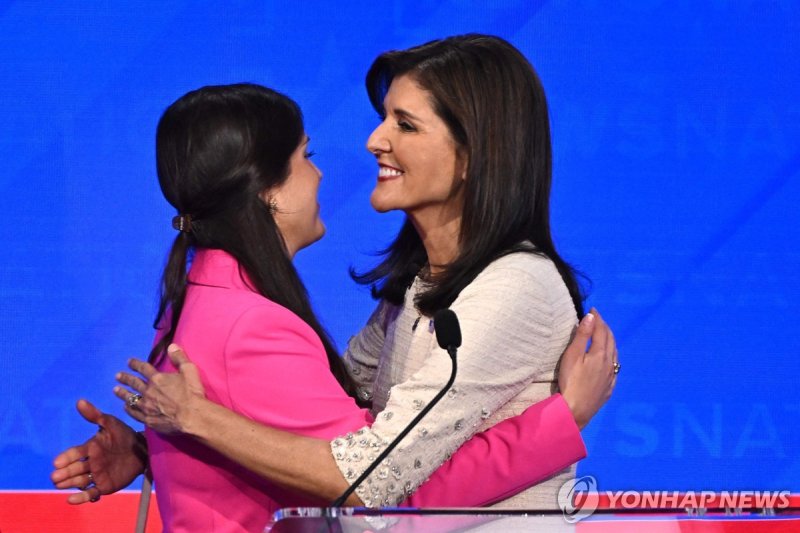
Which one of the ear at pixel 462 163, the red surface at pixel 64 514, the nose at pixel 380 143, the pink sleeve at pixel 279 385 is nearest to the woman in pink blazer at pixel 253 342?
the pink sleeve at pixel 279 385

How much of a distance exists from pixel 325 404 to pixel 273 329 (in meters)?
0.13

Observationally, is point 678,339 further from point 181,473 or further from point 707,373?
point 181,473

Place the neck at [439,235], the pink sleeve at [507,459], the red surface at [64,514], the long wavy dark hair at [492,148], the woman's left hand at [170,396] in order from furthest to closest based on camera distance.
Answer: the red surface at [64,514] < the neck at [439,235] < the long wavy dark hair at [492,148] < the pink sleeve at [507,459] < the woman's left hand at [170,396]

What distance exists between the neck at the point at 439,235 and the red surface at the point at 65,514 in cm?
150

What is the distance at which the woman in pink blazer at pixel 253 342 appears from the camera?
1627 mm

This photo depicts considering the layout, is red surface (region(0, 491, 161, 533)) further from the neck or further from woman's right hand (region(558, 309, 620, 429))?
woman's right hand (region(558, 309, 620, 429))

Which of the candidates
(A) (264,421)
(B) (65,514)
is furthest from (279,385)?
(B) (65,514)

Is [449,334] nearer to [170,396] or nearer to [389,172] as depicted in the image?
[170,396]

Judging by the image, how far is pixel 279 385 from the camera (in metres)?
1.62

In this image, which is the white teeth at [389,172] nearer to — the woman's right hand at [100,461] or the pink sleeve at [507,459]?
the pink sleeve at [507,459]

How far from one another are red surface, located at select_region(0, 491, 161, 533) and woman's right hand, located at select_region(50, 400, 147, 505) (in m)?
1.19

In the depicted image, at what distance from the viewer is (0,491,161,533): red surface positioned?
10.3ft

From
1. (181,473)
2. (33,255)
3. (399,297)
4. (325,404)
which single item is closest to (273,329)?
(325,404)

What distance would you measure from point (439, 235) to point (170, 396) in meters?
0.61
